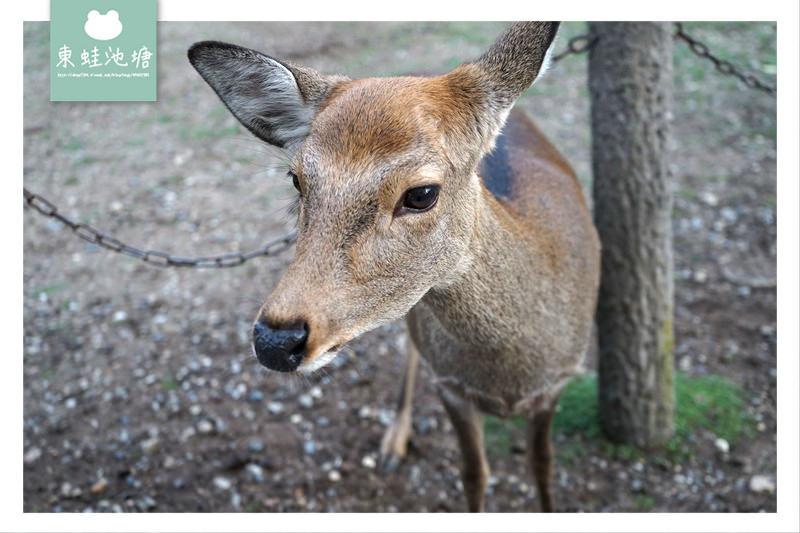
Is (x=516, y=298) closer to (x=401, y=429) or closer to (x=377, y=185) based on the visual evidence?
(x=377, y=185)

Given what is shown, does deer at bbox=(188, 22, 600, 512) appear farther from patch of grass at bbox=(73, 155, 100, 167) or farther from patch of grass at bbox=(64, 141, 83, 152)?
patch of grass at bbox=(64, 141, 83, 152)

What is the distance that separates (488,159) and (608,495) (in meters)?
1.78

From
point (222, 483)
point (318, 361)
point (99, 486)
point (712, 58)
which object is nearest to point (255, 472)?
point (222, 483)

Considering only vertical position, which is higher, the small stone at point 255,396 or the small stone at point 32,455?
the small stone at point 255,396

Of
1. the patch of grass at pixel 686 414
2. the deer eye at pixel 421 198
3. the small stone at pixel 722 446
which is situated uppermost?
the deer eye at pixel 421 198

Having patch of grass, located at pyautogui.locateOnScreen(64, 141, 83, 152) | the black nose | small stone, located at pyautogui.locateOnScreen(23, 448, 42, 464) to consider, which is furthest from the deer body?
patch of grass, located at pyautogui.locateOnScreen(64, 141, 83, 152)

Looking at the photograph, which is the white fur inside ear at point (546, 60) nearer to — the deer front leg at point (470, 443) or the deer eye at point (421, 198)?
the deer eye at point (421, 198)

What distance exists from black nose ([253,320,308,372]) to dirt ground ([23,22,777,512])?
0.47 m

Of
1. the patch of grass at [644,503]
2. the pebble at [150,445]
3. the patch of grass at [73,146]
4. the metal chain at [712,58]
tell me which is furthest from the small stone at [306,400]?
the patch of grass at [73,146]

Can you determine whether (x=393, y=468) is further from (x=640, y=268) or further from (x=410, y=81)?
(x=410, y=81)

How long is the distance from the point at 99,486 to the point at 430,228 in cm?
244

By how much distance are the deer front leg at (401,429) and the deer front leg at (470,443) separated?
0.55m

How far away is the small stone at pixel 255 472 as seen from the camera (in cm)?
338
